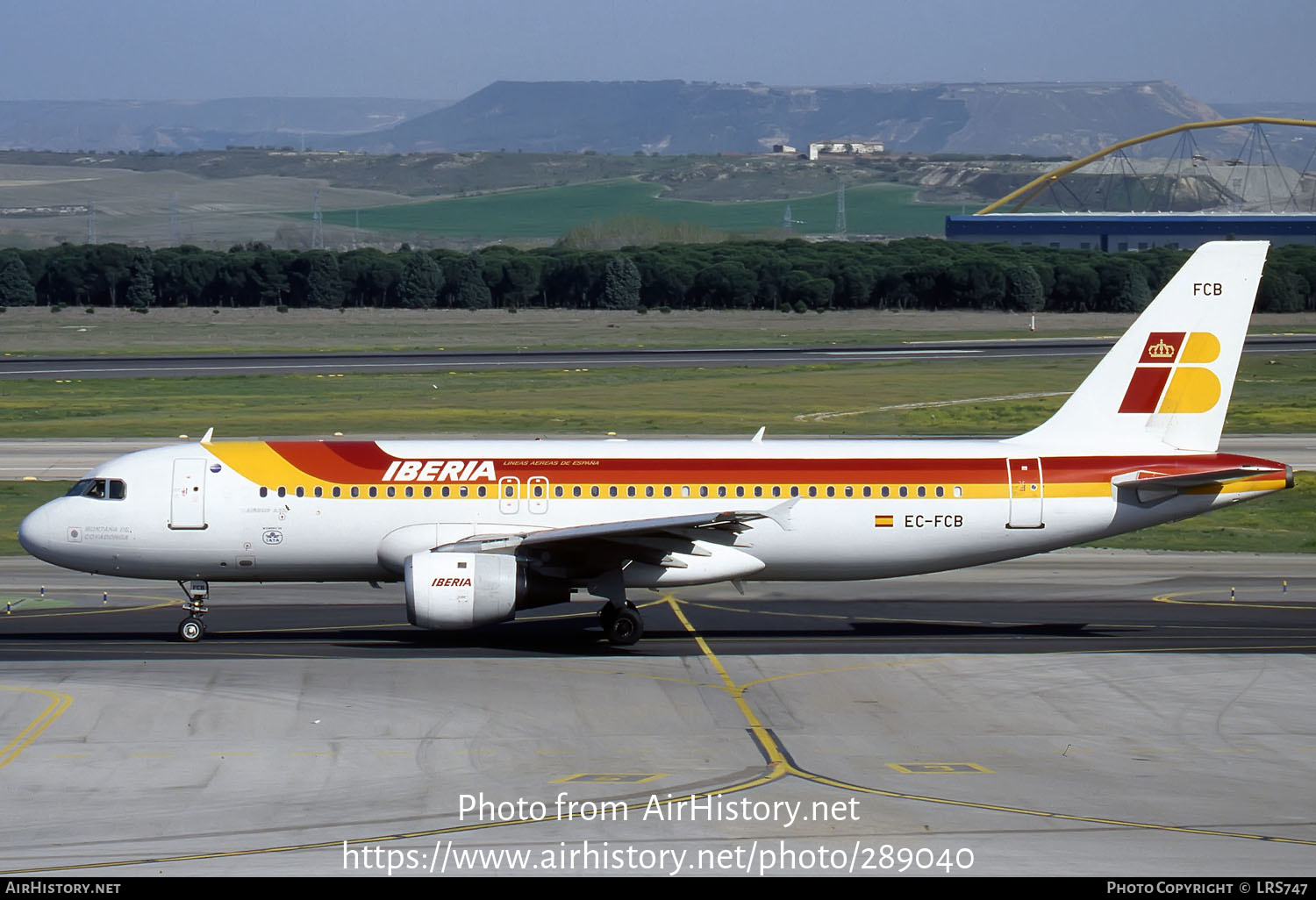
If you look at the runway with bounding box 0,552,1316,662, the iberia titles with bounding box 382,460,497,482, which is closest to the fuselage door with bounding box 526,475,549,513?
the iberia titles with bounding box 382,460,497,482

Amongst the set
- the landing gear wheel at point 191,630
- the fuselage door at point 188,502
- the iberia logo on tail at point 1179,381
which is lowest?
the landing gear wheel at point 191,630

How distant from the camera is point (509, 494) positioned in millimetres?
29875

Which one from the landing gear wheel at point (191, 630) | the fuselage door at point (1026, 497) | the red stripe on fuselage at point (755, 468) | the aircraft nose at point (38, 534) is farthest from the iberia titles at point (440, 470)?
the fuselage door at point (1026, 497)

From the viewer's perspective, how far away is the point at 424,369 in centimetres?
8344

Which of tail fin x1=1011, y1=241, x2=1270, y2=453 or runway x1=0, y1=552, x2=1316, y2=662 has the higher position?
tail fin x1=1011, y1=241, x2=1270, y2=453

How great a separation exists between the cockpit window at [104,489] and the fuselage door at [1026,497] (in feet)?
59.3

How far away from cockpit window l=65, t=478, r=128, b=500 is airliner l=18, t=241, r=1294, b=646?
4 centimetres

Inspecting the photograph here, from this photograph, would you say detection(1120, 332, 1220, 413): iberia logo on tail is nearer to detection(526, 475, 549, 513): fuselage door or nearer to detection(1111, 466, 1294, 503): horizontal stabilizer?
A: detection(1111, 466, 1294, 503): horizontal stabilizer

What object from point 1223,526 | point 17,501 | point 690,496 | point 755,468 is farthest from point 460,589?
point 1223,526

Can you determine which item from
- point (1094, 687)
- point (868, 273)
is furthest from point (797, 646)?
point (868, 273)

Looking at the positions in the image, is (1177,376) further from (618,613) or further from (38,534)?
(38,534)

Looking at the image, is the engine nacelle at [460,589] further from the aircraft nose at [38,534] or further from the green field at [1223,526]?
the green field at [1223,526]

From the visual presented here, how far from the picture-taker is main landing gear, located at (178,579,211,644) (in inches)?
1162

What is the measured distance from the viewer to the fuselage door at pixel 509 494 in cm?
2984
